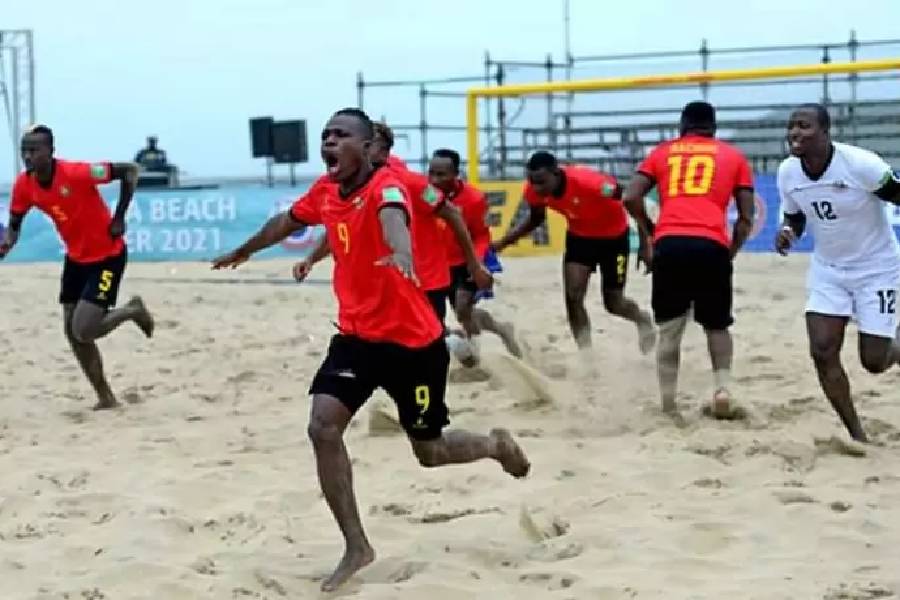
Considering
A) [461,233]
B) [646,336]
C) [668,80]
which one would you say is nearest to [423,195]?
[461,233]

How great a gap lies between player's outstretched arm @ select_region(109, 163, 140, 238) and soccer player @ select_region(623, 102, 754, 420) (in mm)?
2925

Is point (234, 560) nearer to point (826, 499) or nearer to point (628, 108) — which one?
point (826, 499)

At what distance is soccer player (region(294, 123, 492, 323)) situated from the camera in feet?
22.3

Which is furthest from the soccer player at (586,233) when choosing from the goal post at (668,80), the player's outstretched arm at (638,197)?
the goal post at (668,80)

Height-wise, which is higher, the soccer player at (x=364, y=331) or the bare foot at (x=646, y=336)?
the soccer player at (x=364, y=331)

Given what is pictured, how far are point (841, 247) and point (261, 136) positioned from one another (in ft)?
59.9

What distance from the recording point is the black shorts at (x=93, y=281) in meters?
8.61

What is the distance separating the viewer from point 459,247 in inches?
348

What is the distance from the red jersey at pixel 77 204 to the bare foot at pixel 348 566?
14.0 ft

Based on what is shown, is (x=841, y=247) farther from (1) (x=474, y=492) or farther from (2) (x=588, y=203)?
→ (2) (x=588, y=203)

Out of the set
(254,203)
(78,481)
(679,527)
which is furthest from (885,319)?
(254,203)

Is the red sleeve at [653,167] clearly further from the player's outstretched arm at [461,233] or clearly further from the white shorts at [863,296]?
the white shorts at [863,296]

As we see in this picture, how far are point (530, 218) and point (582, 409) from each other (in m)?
2.18

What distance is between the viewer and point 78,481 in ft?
21.4
